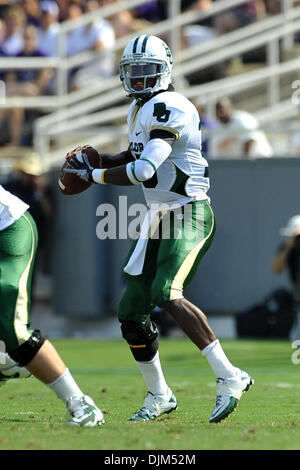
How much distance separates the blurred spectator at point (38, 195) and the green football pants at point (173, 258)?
6370 millimetres

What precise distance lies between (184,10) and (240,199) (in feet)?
13.6

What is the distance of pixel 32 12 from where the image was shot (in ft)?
50.6

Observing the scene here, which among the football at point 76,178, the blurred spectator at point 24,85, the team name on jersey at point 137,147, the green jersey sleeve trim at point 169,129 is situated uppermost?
the blurred spectator at point 24,85

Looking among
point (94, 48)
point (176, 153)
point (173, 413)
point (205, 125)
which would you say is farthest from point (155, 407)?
point (94, 48)

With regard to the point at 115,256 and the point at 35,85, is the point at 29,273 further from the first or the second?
the point at 35,85

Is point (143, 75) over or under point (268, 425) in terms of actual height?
over

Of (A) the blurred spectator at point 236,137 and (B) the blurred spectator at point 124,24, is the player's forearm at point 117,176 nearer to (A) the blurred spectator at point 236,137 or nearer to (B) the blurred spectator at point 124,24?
(A) the blurred spectator at point 236,137

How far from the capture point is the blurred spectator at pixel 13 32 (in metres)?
15.0

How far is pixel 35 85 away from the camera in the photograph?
14.5 metres

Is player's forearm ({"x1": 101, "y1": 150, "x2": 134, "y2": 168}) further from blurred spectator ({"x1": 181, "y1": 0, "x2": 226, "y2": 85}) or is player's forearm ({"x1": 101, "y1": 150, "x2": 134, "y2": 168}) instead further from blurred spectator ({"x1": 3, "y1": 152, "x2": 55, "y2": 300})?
blurred spectator ({"x1": 181, "y1": 0, "x2": 226, "y2": 85})

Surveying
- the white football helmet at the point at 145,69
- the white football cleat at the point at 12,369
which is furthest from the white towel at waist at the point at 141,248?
the white football cleat at the point at 12,369

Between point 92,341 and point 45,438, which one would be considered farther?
point 92,341
